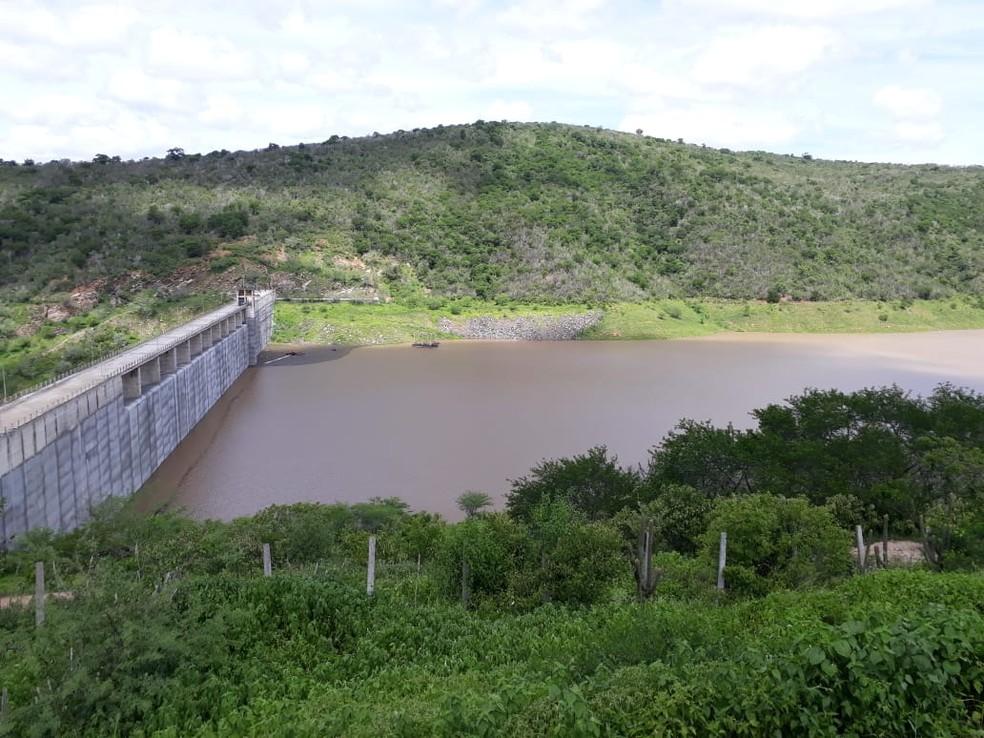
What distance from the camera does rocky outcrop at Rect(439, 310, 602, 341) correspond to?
2635 inches

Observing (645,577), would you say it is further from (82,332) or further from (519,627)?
(82,332)

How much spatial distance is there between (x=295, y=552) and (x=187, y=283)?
5819 cm

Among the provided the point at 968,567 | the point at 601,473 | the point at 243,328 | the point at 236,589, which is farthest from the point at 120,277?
the point at 968,567

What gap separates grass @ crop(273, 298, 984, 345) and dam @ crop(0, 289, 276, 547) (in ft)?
77.4

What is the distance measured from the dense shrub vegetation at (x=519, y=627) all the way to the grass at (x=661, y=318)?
4698cm

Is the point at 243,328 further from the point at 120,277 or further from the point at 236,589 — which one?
the point at 236,589

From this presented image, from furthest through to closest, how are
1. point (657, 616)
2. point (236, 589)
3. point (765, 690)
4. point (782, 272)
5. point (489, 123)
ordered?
1. point (489, 123)
2. point (782, 272)
3. point (236, 589)
4. point (657, 616)
5. point (765, 690)

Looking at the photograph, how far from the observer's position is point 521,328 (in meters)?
67.6

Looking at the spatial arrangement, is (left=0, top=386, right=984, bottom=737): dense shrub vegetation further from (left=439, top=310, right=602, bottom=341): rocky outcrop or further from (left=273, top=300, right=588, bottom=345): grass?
(left=439, top=310, right=602, bottom=341): rocky outcrop

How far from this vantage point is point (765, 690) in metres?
6.21

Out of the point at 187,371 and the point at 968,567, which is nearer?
the point at 968,567

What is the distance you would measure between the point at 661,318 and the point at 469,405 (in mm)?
36544

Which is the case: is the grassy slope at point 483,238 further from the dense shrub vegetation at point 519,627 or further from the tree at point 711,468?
the dense shrub vegetation at point 519,627

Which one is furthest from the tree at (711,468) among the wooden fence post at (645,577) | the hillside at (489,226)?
the hillside at (489,226)
